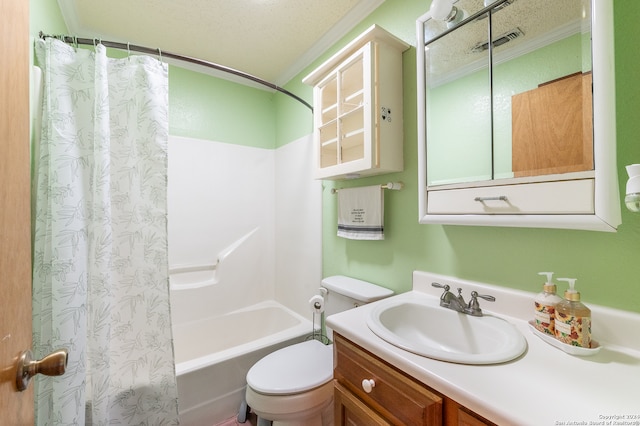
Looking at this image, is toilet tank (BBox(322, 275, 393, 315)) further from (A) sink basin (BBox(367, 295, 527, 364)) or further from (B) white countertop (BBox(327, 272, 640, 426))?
(B) white countertop (BBox(327, 272, 640, 426))

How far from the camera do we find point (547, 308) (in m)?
0.79

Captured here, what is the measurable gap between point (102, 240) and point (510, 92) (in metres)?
1.75

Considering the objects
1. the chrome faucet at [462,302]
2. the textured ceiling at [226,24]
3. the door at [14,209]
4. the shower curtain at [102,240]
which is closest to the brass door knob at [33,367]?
the door at [14,209]

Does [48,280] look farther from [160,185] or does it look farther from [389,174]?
[389,174]

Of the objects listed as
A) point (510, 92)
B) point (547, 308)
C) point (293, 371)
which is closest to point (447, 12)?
point (510, 92)

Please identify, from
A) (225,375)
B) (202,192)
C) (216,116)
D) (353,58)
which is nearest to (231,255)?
(202,192)

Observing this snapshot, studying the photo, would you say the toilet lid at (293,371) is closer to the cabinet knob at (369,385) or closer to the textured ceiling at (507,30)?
the cabinet knob at (369,385)

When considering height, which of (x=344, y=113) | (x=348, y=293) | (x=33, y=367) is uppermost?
(x=344, y=113)

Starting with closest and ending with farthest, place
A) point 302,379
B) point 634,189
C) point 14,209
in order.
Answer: point 14,209 < point 634,189 < point 302,379

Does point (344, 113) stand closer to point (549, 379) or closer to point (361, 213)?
point (361, 213)

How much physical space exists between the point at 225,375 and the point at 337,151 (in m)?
1.46

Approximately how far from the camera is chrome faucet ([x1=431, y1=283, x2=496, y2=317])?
97 centimetres

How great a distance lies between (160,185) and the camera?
1339mm

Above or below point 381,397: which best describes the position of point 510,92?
above
